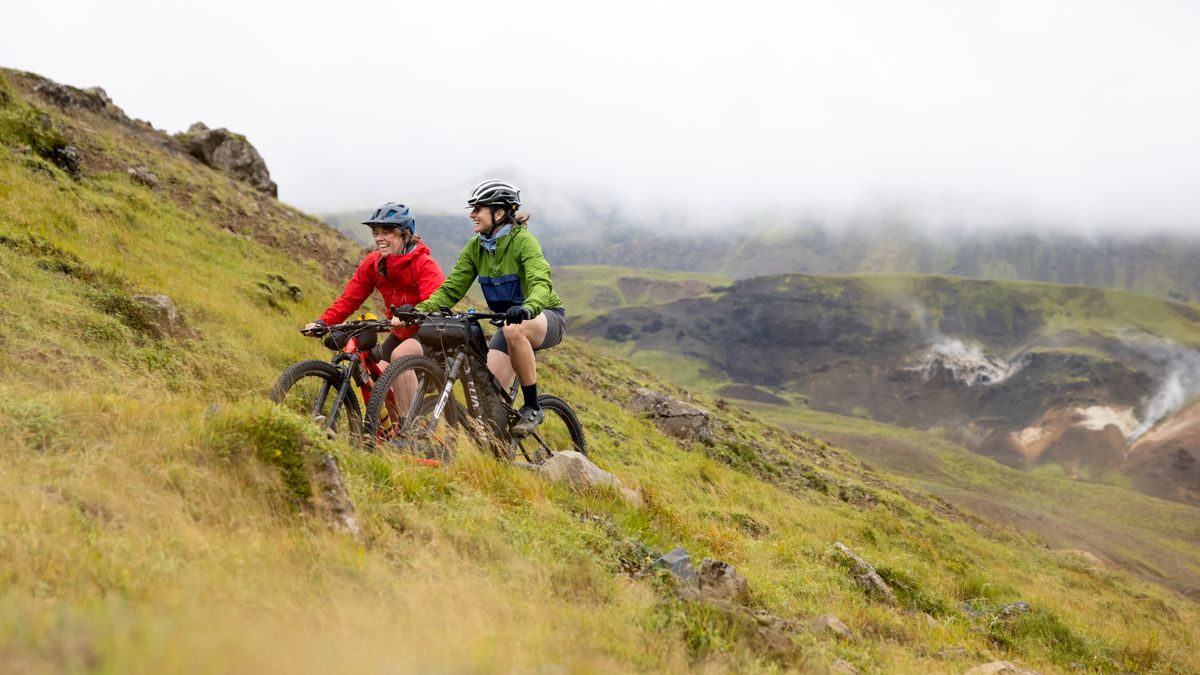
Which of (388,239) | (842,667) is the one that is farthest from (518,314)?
(842,667)

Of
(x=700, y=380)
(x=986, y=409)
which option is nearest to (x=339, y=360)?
(x=986, y=409)

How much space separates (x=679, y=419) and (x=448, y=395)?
599 inches

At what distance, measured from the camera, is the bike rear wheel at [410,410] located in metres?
7.06

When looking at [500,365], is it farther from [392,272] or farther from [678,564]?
[678,564]

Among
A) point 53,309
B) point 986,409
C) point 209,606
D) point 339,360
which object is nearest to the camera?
point 209,606

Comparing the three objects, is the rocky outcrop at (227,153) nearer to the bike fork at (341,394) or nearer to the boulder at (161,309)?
the boulder at (161,309)

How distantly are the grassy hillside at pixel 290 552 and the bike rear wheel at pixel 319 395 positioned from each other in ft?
3.35

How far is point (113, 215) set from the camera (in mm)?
18188

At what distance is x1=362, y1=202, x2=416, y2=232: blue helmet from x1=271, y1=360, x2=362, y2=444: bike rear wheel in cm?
182

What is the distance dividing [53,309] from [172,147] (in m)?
27.4

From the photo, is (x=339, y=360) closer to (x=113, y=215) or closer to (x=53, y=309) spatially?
(x=53, y=309)

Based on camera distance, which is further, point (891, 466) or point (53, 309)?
point (891, 466)

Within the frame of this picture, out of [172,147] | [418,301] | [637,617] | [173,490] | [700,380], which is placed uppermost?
[172,147]

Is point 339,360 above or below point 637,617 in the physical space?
above
